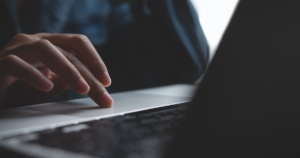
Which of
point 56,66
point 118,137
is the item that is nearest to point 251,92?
point 118,137

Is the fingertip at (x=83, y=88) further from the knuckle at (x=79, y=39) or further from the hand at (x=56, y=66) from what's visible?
the knuckle at (x=79, y=39)

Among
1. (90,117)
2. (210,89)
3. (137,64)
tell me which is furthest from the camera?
(137,64)

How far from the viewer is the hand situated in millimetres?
438

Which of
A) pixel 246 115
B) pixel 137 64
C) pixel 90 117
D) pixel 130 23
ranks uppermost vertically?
pixel 246 115

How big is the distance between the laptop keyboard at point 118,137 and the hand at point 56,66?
15 centimetres

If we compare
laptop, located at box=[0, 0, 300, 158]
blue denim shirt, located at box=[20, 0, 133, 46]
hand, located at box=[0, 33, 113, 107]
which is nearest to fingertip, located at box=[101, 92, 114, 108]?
hand, located at box=[0, 33, 113, 107]

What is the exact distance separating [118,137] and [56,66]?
1.00ft

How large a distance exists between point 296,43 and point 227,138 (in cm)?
10

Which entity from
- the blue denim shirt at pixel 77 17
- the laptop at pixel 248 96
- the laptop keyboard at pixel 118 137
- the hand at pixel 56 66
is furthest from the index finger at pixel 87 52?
the blue denim shirt at pixel 77 17

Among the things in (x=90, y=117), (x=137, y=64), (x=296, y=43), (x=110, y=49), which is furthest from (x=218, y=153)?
(x=110, y=49)

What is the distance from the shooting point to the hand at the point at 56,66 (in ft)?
1.44

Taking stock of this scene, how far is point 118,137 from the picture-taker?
24 cm

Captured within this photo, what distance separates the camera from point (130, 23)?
1192 millimetres

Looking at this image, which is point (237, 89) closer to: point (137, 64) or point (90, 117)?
point (90, 117)
